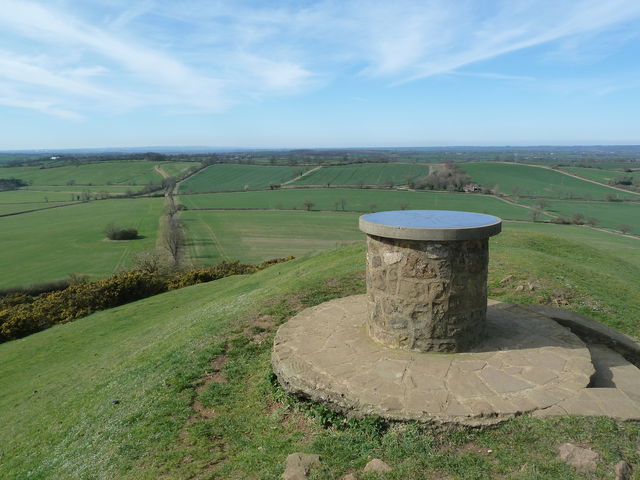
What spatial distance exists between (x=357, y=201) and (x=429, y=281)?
7096 centimetres

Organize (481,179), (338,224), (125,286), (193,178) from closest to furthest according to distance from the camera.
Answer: (125,286) → (338,224) → (481,179) → (193,178)

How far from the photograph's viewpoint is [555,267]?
561 inches

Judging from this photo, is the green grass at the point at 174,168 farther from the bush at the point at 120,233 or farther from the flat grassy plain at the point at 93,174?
the bush at the point at 120,233

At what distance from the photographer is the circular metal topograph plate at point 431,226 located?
688cm

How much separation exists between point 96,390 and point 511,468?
29.6ft

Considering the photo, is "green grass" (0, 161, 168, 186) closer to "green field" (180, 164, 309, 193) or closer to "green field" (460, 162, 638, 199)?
"green field" (180, 164, 309, 193)

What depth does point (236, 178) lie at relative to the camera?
375 ft

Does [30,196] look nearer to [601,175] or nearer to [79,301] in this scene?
[79,301]

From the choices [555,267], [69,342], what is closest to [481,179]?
[555,267]

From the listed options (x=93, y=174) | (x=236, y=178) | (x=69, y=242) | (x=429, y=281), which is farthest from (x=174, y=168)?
(x=429, y=281)

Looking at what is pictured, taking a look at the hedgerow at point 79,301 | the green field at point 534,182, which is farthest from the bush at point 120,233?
the green field at point 534,182

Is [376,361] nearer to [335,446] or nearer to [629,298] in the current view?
[335,446]

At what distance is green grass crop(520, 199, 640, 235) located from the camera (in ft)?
179

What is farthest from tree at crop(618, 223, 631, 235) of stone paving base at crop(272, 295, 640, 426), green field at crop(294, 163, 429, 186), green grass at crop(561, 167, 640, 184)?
green grass at crop(561, 167, 640, 184)
